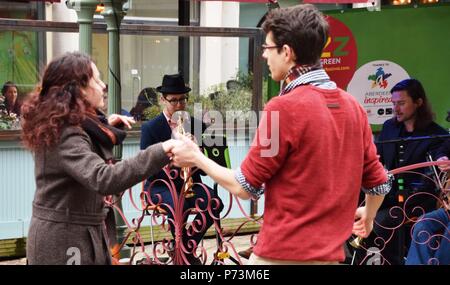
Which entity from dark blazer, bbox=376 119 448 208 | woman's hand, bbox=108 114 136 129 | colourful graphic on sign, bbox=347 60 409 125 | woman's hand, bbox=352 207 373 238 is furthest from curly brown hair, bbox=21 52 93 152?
colourful graphic on sign, bbox=347 60 409 125

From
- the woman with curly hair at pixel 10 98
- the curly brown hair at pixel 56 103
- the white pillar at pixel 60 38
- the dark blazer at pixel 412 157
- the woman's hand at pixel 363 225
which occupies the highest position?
the white pillar at pixel 60 38

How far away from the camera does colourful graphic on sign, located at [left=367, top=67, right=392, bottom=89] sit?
781 cm

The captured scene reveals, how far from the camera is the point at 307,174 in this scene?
2953mm

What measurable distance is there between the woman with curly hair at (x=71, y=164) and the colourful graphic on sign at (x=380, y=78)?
5020 mm

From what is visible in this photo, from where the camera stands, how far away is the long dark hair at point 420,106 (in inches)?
264

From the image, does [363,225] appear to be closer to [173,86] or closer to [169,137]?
[169,137]

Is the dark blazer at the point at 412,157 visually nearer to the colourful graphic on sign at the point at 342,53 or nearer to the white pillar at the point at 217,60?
the colourful graphic on sign at the point at 342,53

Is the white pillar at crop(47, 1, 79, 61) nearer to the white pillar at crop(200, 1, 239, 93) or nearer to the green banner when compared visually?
the white pillar at crop(200, 1, 239, 93)

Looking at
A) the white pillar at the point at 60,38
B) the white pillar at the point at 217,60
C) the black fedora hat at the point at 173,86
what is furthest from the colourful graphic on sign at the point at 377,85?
the white pillar at the point at 60,38

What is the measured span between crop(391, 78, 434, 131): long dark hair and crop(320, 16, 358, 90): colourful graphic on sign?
1196 mm

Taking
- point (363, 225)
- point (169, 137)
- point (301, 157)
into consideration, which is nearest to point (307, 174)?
point (301, 157)

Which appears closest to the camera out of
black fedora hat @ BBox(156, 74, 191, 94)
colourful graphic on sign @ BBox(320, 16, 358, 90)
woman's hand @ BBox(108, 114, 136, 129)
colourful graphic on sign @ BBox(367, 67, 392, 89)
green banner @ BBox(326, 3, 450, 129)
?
woman's hand @ BBox(108, 114, 136, 129)

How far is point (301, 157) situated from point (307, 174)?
0.07m
